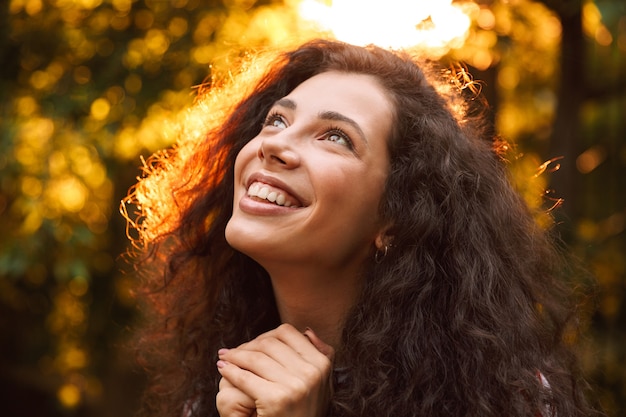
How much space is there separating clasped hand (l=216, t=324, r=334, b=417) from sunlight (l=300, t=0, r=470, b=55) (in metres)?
1.26

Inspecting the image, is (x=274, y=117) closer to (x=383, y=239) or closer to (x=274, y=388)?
(x=383, y=239)

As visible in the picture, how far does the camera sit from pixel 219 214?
2.59m

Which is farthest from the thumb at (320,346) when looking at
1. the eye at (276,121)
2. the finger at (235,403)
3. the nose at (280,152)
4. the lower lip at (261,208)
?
the eye at (276,121)

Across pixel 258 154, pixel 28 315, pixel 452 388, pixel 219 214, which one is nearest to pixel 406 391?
pixel 452 388

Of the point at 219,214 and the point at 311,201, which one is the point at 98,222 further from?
the point at 311,201

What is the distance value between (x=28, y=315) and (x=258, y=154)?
399 cm

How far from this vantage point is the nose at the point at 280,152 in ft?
6.54

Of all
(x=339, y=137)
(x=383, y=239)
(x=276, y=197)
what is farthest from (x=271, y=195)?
(x=383, y=239)

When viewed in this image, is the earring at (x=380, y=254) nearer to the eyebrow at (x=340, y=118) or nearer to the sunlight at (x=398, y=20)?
the eyebrow at (x=340, y=118)

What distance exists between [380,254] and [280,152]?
0.41 meters

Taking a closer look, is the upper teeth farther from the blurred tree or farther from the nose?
the blurred tree

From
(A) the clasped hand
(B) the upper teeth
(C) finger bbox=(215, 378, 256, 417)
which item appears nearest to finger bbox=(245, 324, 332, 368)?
(A) the clasped hand

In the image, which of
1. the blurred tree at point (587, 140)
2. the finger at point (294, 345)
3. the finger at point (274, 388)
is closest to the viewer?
the finger at point (274, 388)

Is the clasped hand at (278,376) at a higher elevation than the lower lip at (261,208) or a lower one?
lower
